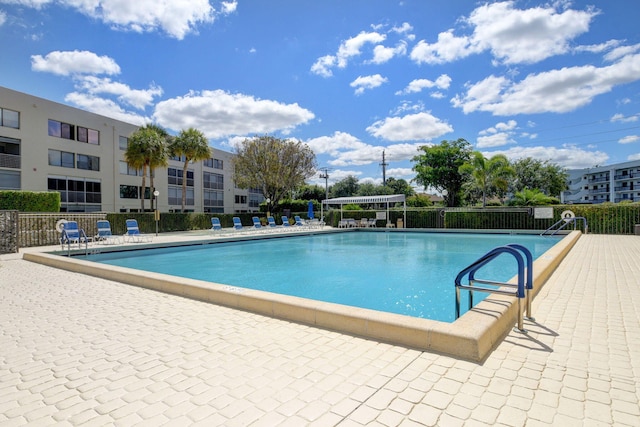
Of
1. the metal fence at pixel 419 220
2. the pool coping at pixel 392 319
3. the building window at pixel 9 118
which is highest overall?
the building window at pixel 9 118

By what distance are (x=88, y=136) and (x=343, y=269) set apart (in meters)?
24.7

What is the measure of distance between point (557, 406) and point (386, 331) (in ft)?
4.92

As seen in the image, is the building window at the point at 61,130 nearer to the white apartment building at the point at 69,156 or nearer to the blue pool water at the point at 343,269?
the white apartment building at the point at 69,156

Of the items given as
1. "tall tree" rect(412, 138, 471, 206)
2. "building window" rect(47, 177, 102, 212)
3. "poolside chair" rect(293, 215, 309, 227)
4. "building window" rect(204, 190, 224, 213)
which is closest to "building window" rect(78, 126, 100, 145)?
"building window" rect(47, 177, 102, 212)

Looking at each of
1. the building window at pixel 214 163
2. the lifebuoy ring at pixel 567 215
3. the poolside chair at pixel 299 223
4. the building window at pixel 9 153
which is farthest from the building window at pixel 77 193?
the lifebuoy ring at pixel 567 215

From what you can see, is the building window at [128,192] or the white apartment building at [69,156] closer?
the white apartment building at [69,156]

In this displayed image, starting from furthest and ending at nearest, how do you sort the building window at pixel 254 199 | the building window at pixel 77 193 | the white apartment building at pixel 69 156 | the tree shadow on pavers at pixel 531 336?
the building window at pixel 254 199 < the building window at pixel 77 193 < the white apartment building at pixel 69 156 < the tree shadow on pavers at pixel 531 336

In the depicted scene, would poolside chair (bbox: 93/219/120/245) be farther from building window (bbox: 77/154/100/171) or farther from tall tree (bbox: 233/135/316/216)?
tall tree (bbox: 233/135/316/216)

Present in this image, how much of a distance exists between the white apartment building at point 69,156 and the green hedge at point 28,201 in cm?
596

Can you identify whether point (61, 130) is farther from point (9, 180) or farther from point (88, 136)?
point (9, 180)

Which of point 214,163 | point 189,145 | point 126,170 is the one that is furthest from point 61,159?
point 214,163

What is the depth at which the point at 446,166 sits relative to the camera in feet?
120

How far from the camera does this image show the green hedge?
15.7 m

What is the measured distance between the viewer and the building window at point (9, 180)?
66.1 feet
